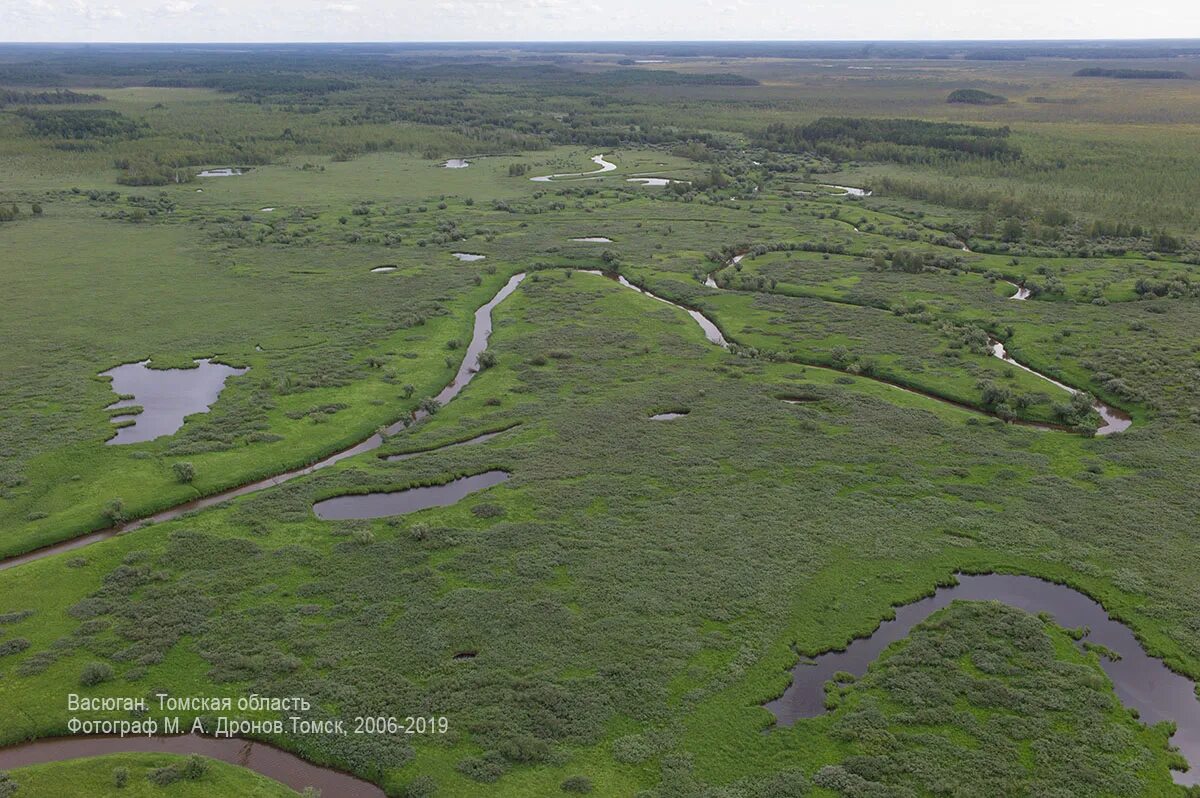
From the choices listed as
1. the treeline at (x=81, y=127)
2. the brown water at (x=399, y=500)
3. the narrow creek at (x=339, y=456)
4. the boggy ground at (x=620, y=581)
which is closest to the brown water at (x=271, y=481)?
the narrow creek at (x=339, y=456)

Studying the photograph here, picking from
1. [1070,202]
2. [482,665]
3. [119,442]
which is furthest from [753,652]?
[1070,202]

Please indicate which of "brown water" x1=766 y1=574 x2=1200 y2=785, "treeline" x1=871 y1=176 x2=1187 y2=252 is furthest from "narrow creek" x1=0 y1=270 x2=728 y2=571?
"treeline" x1=871 y1=176 x2=1187 y2=252

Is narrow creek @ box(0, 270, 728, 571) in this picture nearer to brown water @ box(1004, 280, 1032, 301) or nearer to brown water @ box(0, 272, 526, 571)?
brown water @ box(0, 272, 526, 571)

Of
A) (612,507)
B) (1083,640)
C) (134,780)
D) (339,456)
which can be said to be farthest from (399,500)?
(1083,640)

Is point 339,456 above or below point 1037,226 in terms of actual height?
below

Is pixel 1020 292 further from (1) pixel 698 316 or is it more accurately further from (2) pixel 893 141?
(2) pixel 893 141

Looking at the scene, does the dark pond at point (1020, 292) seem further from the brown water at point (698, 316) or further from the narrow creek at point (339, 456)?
the narrow creek at point (339, 456)
